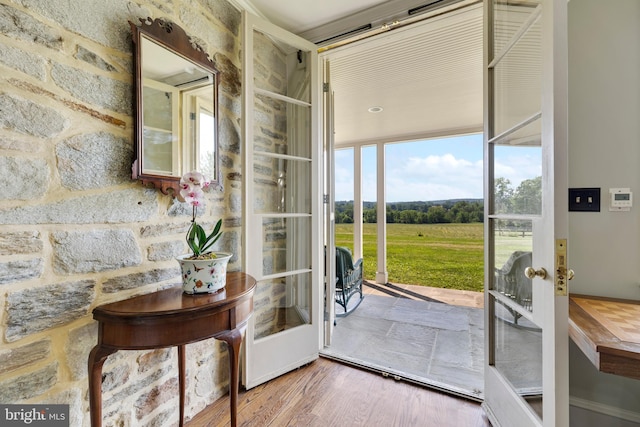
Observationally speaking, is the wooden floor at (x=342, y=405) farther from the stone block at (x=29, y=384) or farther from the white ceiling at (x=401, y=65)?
the white ceiling at (x=401, y=65)

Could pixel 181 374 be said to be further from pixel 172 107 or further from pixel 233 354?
pixel 172 107

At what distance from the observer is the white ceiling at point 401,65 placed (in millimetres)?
1864

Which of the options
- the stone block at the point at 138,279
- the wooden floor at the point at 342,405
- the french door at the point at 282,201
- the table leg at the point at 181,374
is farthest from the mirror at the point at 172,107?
the wooden floor at the point at 342,405

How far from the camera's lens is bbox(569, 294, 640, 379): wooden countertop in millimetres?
877

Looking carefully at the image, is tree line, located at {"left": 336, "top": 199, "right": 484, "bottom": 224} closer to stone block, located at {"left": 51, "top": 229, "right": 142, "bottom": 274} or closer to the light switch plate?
the light switch plate

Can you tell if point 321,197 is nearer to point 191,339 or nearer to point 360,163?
point 191,339

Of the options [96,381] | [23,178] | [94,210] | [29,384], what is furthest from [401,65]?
[29,384]

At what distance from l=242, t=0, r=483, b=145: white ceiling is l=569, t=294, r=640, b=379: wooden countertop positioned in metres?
1.81

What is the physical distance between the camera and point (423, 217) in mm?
4984

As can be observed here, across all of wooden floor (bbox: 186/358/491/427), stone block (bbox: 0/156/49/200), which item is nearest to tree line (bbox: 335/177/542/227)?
wooden floor (bbox: 186/358/491/427)

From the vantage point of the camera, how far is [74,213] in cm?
105

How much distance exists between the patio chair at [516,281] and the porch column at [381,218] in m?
3.32

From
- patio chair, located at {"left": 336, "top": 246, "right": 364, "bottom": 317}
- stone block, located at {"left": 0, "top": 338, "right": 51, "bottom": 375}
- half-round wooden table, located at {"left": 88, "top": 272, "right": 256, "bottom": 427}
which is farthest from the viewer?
patio chair, located at {"left": 336, "top": 246, "right": 364, "bottom": 317}

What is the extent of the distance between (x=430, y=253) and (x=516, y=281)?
3863 mm
